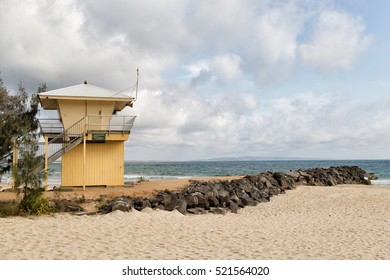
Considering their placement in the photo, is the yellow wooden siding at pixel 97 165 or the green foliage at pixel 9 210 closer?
the green foliage at pixel 9 210

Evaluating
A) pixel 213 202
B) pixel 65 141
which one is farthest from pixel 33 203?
pixel 213 202

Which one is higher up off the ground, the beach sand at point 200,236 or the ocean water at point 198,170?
the beach sand at point 200,236

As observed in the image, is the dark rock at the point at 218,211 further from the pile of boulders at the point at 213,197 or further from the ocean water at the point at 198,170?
the ocean water at the point at 198,170

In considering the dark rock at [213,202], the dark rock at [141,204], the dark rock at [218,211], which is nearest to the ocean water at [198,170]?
the dark rock at [141,204]

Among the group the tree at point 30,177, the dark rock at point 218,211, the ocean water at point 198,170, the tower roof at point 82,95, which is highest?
the tower roof at point 82,95

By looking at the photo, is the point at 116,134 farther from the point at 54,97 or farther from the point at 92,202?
the point at 92,202

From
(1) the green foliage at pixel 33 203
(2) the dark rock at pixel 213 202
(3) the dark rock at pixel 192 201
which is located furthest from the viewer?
(2) the dark rock at pixel 213 202

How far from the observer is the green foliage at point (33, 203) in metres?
14.8

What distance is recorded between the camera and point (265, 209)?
61.6 ft

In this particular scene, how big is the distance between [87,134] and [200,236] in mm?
12015

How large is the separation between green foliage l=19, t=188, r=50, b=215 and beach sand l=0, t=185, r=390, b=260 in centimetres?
73

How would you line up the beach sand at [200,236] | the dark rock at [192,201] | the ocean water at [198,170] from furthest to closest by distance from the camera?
1. the ocean water at [198,170]
2. the dark rock at [192,201]
3. the beach sand at [200,236]

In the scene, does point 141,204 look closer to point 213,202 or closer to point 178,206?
→ point 178,206

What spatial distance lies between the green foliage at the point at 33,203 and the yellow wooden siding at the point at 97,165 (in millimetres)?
6411
